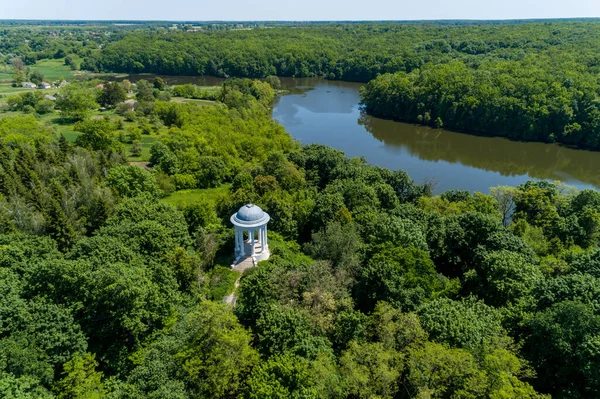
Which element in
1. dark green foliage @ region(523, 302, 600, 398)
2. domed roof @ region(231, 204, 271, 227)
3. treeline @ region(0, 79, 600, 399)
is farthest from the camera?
domed roof @ region(231, 204, 271, 227)

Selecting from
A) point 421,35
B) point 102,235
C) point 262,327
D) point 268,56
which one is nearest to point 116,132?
point 102,235

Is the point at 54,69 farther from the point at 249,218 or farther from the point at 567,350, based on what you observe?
the point at 567,350

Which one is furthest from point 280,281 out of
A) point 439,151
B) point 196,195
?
point 439,151

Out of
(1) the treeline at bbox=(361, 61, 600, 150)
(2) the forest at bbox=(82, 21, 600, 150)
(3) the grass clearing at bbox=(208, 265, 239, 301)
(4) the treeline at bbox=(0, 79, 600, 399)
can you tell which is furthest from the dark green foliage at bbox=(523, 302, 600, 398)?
(2) the forest at bbox=(82, 21, 600, 150)

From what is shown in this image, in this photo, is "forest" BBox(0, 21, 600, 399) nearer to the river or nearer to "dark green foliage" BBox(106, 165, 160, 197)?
"dark green foliage" BBox(106, 165, 160, 197)

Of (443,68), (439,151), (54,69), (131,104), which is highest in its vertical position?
(443,68)

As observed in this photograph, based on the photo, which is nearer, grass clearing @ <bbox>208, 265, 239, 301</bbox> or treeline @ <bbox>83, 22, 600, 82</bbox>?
grass clearing @ <bbox>208, 265, 239, 301</bbox>
